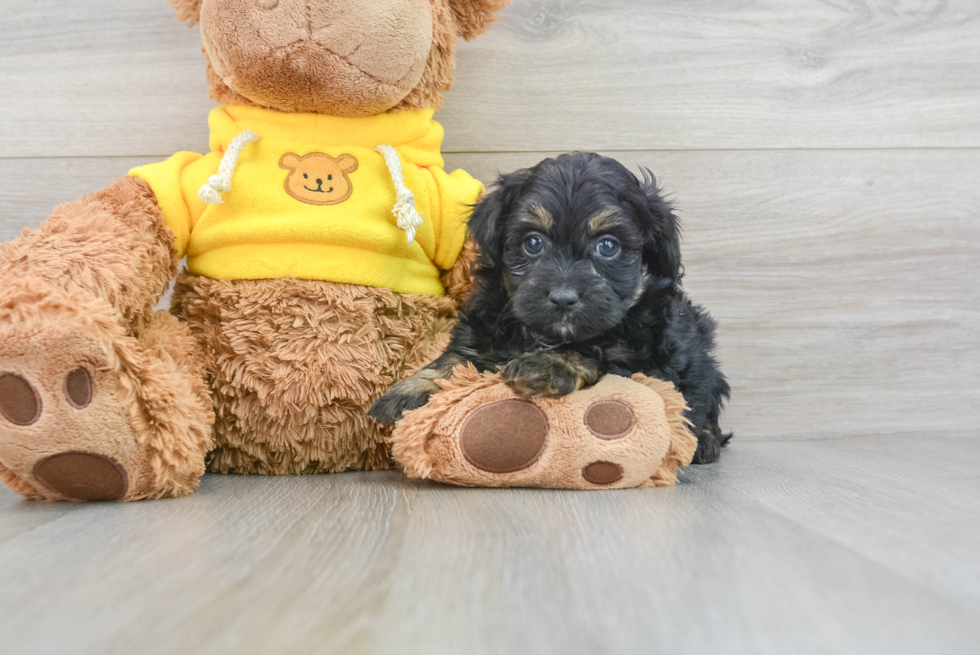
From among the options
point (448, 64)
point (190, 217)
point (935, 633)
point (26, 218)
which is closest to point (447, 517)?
point (935, 633)

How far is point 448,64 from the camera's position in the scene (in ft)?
5.30

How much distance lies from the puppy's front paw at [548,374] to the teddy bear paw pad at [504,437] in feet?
0.11

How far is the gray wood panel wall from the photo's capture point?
73.9 inches

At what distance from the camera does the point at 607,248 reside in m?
1.33

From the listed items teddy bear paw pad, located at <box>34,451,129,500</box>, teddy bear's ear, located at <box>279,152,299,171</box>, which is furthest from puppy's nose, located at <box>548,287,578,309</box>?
teddy bear paw pad, located at <box>34,451,129,500</box>

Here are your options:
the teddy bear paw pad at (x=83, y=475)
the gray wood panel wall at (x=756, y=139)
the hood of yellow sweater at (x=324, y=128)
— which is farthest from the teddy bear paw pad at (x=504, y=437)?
the gray wood panel wall at (x=756, y=139)

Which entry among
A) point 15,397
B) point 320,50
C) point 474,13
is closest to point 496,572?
point 15,397

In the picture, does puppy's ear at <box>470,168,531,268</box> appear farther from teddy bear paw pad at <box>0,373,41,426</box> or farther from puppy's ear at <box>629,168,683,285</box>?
teddy bear paw pad at <box>0,373,41,426</box>

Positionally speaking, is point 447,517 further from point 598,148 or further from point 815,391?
point 815,391

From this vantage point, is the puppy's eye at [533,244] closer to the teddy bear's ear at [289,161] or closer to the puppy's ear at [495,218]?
the puppy's ear at [495,218]

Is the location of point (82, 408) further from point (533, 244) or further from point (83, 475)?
point (533, 244)

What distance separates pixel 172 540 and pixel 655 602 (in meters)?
0.62

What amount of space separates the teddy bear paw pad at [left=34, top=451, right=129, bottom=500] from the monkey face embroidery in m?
0.62

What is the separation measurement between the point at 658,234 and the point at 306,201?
0.70 metres
